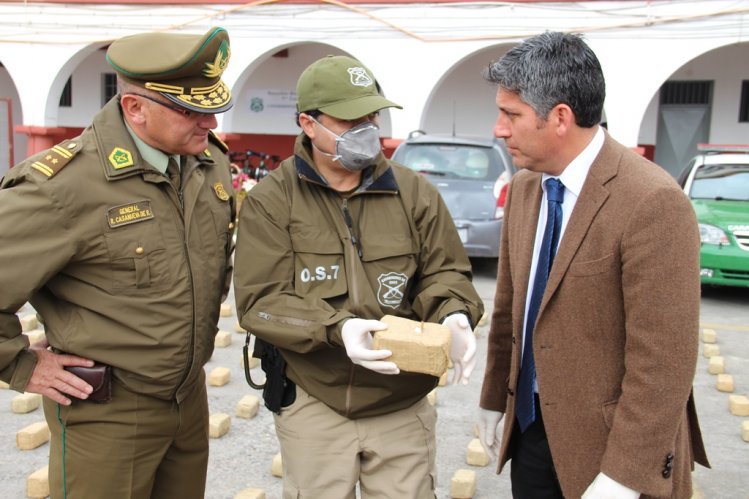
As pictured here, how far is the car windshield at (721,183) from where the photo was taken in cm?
1017

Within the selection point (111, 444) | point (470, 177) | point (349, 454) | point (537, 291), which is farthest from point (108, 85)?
point (537, 291)

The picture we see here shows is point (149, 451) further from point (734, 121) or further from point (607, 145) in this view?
point (734, 121)

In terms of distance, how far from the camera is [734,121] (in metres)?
16.9

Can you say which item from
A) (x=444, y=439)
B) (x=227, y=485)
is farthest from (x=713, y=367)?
(x=227, y=485)

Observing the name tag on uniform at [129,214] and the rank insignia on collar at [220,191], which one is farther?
the rank insignia on collar at [220,191]

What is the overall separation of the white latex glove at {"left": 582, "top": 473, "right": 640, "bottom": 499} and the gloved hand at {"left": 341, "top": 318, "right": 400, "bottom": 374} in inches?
27.7

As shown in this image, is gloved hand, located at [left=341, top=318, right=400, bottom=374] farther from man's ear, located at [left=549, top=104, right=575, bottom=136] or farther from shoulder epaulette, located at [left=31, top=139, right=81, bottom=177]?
shoulder epaulette, located at [left=31, top=139, right=81, bottom=177]

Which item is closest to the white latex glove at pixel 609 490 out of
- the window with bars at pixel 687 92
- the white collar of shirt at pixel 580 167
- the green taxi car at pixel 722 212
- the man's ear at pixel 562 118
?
the white collar of shirt at pixel 580 167

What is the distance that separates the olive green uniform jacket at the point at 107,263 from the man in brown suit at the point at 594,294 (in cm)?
120

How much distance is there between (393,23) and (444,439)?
1192 cm

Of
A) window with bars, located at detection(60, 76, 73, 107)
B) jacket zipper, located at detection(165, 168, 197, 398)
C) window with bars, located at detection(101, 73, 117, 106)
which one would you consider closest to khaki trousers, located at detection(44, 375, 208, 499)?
jacket zipper, located at detection(165, 168, 197, 398)

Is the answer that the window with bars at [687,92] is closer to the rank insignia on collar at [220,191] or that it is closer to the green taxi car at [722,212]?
the green taxi car at [722,212]

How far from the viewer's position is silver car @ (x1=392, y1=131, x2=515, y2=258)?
1023cm

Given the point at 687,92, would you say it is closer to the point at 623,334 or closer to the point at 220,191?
the point at 220,191
